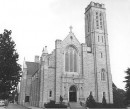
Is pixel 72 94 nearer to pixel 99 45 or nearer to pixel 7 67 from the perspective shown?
pixel 99 45

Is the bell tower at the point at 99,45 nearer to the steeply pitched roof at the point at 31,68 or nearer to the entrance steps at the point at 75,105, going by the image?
the entrance steps at the point at 75,105

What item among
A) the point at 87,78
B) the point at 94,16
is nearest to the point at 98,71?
the point at 87,78

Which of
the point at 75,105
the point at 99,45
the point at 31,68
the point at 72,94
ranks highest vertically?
the point at 99,45

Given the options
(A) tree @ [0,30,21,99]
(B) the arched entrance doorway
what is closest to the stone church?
(B) the arched entrance doorway

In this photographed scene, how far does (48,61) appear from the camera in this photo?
1703 inches

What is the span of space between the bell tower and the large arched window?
15.9ft

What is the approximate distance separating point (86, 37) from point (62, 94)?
17800mm

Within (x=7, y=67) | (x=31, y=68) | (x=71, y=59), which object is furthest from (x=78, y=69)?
(x=31, y=68)

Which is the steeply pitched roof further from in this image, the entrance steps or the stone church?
the entrance steps

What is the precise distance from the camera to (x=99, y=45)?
158ft

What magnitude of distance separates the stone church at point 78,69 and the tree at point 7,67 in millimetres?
16807

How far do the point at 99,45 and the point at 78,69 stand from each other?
334 inches

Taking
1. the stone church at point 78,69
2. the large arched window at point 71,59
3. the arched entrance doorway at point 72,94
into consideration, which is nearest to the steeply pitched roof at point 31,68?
the stone church at point 78,69

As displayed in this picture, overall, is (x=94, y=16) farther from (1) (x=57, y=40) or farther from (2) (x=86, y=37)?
(1) (x=57, y=40)
